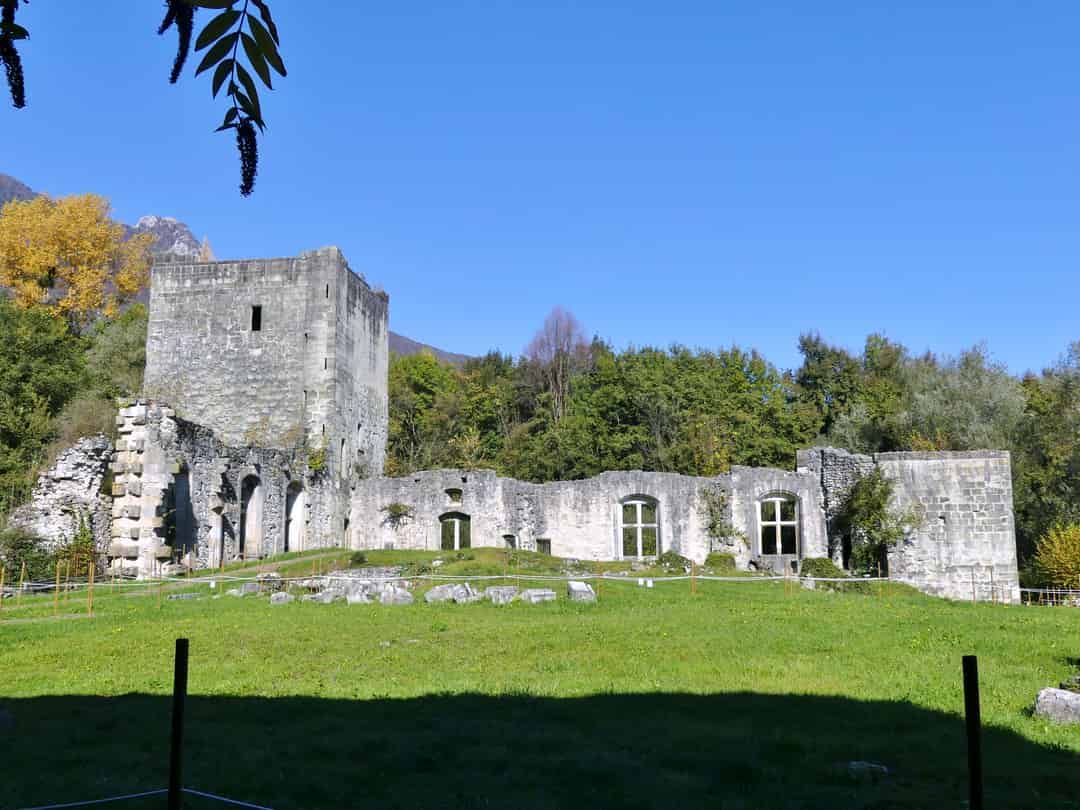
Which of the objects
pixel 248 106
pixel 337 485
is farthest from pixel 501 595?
pixel 337 485

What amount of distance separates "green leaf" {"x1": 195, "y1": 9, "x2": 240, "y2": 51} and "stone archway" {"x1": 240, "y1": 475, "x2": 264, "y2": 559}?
2627cm

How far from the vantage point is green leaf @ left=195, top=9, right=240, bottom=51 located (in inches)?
78.4

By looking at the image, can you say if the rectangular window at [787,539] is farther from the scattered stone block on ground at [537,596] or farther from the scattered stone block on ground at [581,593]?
the scattered stone block on ground at [537,596]

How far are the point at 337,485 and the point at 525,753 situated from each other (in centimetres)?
2675

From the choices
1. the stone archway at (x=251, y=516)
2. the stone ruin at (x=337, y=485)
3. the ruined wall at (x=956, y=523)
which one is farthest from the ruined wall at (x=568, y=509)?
the stone archway at (x=251, y=516)

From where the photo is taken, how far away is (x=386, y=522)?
104 feet

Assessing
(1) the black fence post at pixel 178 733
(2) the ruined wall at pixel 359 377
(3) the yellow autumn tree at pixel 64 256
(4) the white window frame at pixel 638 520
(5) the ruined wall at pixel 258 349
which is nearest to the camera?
(1) the black fence post at pixel 178 733

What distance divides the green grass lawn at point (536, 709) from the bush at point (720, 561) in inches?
466

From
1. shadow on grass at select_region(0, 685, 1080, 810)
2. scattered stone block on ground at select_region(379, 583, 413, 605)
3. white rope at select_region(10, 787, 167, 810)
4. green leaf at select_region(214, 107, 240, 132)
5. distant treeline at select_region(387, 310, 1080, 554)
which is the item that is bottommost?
shadow on grass at select_region(0, 685, 1080, 810)

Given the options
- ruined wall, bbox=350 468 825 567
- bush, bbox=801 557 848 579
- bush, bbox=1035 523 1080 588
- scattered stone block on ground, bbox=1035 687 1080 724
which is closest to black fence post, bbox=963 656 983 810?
scattered stone block on ground, bbox=1035 687 1080 724

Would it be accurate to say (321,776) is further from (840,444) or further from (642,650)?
(840,444)

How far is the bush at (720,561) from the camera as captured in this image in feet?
87.1

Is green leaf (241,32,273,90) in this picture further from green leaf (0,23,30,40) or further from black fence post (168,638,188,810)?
black fence post (168,638,188,810)

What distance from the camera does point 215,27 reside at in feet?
6.57
